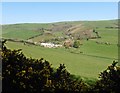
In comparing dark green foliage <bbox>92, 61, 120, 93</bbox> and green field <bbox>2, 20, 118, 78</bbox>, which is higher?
dark green foliage <bbox>92, 61, 120, 93</bbox>

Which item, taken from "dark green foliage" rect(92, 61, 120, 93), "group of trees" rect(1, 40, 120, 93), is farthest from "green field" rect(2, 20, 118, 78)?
"group of trees" rect(1, 40, 120, 93)

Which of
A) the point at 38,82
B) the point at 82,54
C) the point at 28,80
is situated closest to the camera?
the point at 28,80

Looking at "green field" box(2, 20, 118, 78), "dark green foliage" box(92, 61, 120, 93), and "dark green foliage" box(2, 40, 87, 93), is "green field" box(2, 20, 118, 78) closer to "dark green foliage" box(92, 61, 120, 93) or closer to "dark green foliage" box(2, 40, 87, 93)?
"dark green foliage" box(92, 61, 120, 93)

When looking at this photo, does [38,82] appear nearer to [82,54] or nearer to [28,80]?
[28,80]

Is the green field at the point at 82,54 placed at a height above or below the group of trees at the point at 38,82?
below

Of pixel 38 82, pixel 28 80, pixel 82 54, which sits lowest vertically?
pixel 82 54

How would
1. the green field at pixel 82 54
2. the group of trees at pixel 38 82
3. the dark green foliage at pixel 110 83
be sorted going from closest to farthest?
the dark green foliage at pixel 110 83, the group of trees at pixel 38 82, the green field at pixel 82 54

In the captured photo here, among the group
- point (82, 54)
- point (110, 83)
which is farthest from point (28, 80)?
point (82, 54)

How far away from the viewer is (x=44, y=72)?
21938 mm

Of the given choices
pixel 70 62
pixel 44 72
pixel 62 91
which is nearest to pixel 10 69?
pixel 44 72

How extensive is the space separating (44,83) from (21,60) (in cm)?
274

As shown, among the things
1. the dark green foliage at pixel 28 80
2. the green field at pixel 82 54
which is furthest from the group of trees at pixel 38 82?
the green field at pixel 82 54

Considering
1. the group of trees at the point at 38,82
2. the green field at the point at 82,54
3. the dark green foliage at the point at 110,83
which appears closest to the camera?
the dark green foliage at the point at 110,83

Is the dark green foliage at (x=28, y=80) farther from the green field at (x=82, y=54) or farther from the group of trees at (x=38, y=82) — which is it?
the green field at (x=82, y=54)
